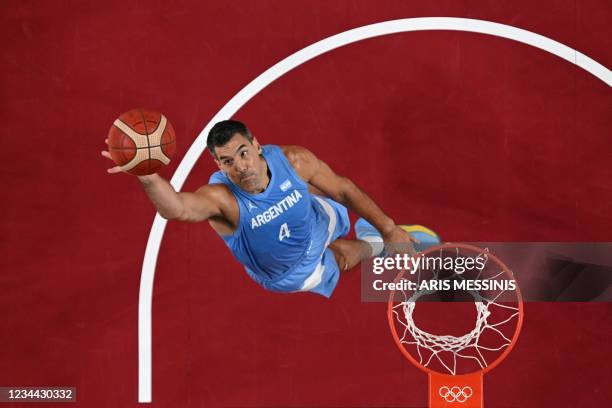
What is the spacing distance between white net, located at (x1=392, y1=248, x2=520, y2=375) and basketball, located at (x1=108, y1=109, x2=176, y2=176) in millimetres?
2633

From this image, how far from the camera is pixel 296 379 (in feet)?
26.1

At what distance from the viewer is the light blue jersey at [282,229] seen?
22.4 feet

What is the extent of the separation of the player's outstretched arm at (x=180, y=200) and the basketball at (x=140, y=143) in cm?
6

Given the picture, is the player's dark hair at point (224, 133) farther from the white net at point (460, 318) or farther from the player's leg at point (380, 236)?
the white net at point (460, 318)

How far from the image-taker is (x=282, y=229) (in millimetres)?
6938

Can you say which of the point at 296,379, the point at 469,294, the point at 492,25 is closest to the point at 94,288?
the point at 296,379

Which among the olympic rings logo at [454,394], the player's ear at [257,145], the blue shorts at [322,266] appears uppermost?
the player's ear at [257,145]

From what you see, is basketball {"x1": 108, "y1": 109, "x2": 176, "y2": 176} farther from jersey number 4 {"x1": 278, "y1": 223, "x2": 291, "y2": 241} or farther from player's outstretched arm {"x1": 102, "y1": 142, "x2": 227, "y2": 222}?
jersey number 4 {"x1": 278, "y1": 223, "x2": 291, "y2": 241}

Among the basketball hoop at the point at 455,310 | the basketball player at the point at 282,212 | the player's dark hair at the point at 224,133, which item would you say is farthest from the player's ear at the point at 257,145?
the basketball hoop at the point at 455,310

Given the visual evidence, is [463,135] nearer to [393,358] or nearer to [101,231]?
[393,358]

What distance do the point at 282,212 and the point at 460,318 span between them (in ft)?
6.53

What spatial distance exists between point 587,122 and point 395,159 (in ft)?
5.37

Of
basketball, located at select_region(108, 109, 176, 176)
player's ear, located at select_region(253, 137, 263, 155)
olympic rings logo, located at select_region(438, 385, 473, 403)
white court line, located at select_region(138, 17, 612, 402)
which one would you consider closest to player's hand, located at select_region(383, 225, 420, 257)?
olympic rings logo, located at select_region(438, 385, 473, 403)

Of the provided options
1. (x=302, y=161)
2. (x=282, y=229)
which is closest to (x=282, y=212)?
(x=282, y=229)
